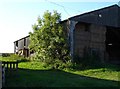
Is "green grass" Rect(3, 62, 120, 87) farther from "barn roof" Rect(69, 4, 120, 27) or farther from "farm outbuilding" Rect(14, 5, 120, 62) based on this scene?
"barn roof" Rect(69, 4, 120, 27)

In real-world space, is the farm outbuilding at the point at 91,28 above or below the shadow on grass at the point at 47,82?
above

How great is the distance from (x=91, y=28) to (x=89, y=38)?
116 centimetres

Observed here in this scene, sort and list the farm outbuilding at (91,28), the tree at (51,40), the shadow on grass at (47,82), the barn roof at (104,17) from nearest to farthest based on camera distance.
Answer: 1. the shadow on grass at (47,82)
2. the tree at (51,40)
3. the farm outbuilding at (91,28)
4. the barn roof at (104,17)

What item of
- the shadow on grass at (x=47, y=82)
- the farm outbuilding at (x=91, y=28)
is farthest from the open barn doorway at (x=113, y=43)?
the shadow on grass at (x=47, y=82)

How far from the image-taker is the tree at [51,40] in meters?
28.7

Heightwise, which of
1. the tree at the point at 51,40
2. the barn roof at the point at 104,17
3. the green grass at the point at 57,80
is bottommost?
the green grass at the point at 57,80

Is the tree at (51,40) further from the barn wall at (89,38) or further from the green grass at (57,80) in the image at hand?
the green grass at (57,80)

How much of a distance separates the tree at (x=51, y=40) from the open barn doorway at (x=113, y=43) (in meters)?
8.45

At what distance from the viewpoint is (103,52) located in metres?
32.5

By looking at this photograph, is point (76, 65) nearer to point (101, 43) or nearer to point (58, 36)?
point (58, 36)

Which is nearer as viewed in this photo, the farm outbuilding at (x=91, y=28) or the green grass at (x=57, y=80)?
the green grass at (x=57, y=80)

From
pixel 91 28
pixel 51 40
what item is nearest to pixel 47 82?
pixel 51 40

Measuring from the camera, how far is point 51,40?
28891 mm

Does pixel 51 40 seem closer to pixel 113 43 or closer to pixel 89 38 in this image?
pixel 89 38
